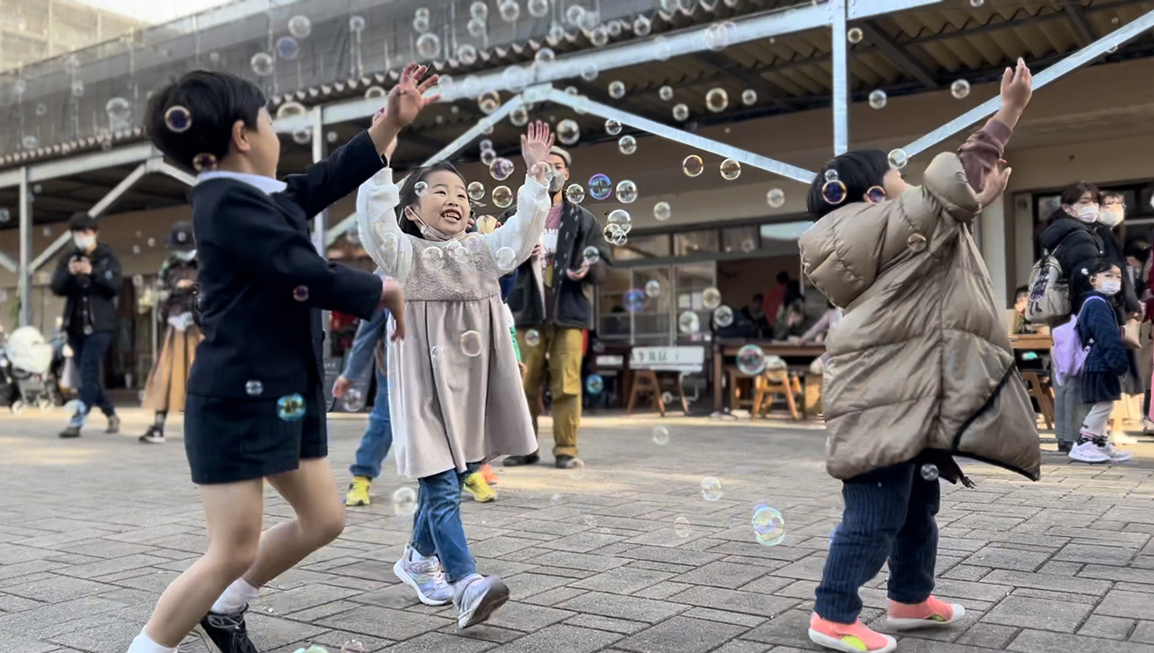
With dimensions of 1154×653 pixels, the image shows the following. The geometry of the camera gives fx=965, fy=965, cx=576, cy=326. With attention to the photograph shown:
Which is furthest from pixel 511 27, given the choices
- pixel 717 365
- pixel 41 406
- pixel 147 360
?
pixel 147 360

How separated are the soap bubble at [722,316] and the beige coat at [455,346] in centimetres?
748

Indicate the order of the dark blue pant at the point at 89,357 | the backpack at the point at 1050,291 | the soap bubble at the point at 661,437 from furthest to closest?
the dark blue pant at the point at 89,357, the soap bubble at the point at 661,437, the backpack at the point at 1050,291

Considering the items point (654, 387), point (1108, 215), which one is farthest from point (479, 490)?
point (654, 387)

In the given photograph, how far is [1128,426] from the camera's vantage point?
32.4 ft

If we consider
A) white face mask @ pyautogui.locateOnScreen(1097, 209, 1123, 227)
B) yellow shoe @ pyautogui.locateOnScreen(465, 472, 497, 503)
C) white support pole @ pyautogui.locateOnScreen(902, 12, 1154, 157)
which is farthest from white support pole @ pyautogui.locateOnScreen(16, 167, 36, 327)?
white face mask @ pyautogui.locateOnScreen(1097, 209, 1123, 227)

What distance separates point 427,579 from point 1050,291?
5.45 m

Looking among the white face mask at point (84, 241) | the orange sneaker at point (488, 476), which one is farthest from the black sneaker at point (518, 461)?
the white face mask at point (84, 241)

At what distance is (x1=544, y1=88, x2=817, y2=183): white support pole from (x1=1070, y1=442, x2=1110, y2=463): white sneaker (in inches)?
122

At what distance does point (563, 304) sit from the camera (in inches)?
263

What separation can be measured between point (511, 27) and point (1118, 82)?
268 inches

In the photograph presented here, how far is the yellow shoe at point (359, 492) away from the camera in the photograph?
5.32m

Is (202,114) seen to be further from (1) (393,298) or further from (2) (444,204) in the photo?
(2) (444,204)

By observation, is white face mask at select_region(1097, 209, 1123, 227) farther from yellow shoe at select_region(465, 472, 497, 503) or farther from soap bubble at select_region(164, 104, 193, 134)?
soap bubble at select_region(164, 104, 193, 134)

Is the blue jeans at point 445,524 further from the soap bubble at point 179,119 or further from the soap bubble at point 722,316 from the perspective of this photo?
the soap bubble at point 722,316
